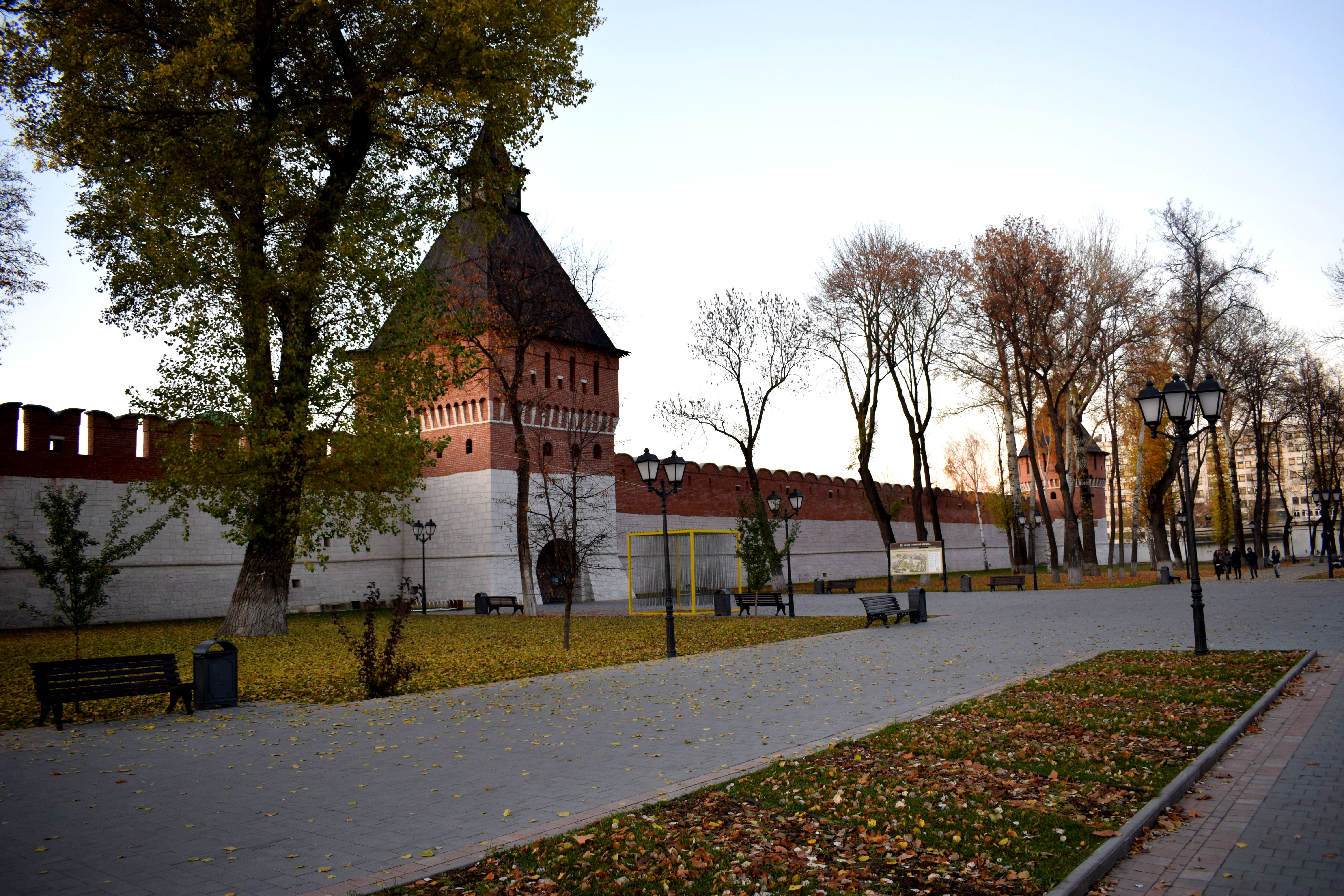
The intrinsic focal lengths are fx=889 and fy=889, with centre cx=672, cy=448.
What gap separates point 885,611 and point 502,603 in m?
13.2

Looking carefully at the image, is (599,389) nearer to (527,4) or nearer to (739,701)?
(527,4)

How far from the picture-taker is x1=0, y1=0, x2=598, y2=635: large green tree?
16.0m

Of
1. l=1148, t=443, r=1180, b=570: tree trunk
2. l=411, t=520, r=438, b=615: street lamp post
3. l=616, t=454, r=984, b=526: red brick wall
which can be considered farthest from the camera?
l=616, t=454, r=984, b=526: red brick wall

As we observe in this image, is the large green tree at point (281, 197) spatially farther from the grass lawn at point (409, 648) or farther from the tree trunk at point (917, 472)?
the tree trunk at point (917, 472)

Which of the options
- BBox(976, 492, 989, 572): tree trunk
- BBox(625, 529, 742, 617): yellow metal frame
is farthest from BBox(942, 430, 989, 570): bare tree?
BBox(625, 529, 742, 617): yellow metal frame

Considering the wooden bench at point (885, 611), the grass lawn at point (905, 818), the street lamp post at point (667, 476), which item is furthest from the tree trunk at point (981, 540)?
the grass lawn at point (905, 818)

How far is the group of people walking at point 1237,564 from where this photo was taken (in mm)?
30969

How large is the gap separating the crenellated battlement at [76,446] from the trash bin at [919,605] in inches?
695

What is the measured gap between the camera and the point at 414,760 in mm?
6871

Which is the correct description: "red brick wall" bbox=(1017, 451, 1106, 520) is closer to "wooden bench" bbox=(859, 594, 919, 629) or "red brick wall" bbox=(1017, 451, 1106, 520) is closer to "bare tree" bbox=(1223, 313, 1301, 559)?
"bare tree" bbox=(1223, 313, 1301, 559)

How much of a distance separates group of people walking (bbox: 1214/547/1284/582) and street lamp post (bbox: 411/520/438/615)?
25.7 m

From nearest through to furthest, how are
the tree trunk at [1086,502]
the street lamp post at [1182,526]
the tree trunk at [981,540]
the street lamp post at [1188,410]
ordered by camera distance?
1. the street lamp post at [1188,410]
2. the street lamp post at [1182,526]
3. the tree trunk at [1086,502]
4. the tree trunk at [981,540]

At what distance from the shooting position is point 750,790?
554 cm

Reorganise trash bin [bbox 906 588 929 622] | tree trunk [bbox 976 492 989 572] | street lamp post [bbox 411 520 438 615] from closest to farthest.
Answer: trash bin [bbox 906 588 929 622]
street lamp post [bbox 411 520 438 615]
tree trunk [bbox 976 492 989 572]
